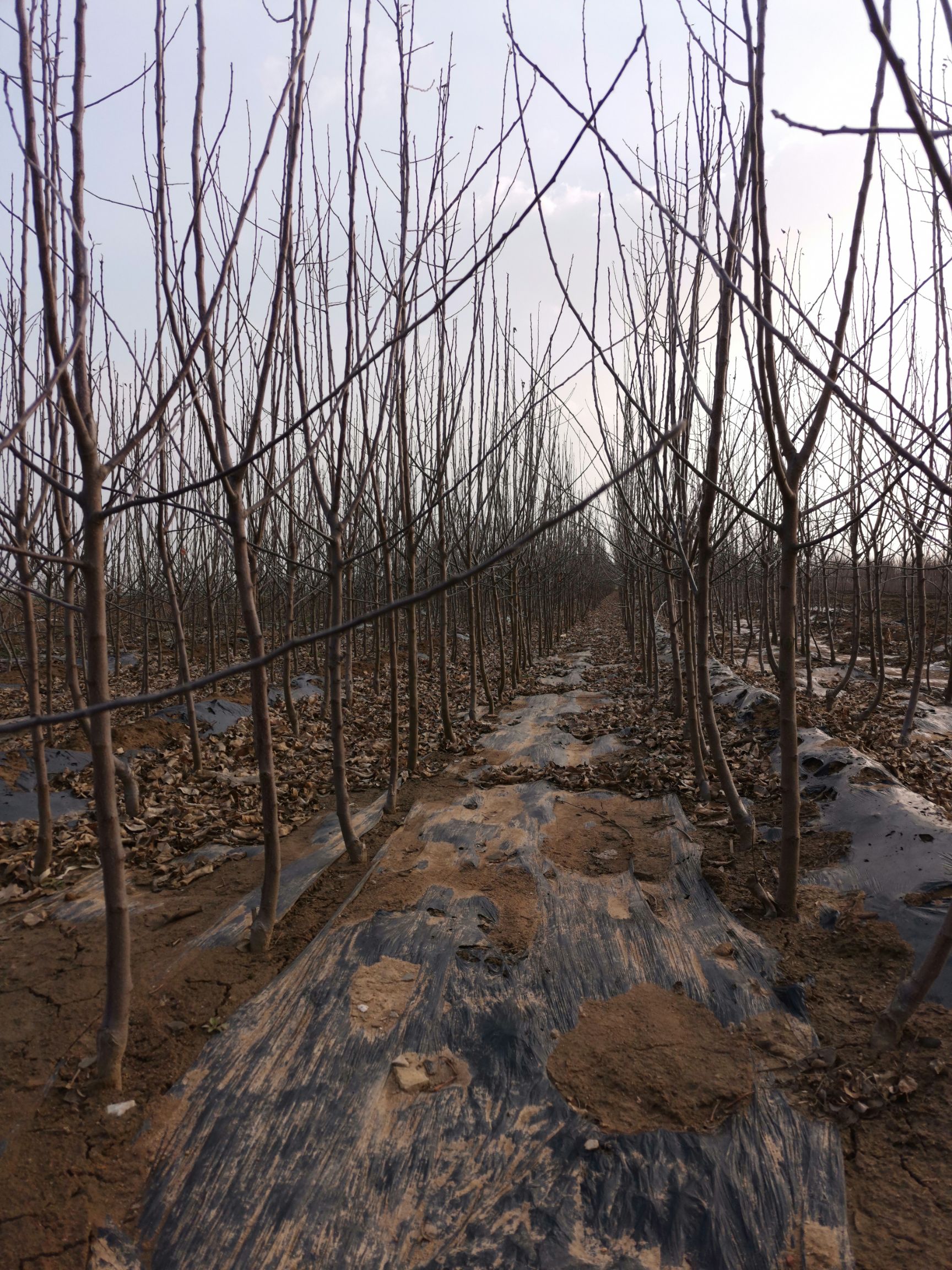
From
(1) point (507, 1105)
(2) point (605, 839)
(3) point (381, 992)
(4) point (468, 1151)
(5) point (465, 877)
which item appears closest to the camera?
(4) point (468, 1151)

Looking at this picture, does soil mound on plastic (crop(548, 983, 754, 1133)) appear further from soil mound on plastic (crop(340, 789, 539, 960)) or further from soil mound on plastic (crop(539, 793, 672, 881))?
soil mound on plastic (crop(539, 793, 672, 881))

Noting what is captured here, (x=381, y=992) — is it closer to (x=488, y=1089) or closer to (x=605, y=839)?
(x=488, y=1089)

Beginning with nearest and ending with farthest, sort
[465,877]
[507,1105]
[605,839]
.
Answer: [507,1105], [465,877], [605,839]

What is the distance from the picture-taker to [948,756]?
5.02m

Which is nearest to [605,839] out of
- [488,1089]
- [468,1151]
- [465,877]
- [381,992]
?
[465,877]

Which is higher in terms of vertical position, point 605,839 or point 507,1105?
point 605,839

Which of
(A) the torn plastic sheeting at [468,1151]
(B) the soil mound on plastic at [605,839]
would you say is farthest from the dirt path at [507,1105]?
(B) the soil mound on plastic at [605,839]

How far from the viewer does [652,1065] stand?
189 cm

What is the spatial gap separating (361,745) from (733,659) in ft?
22.4

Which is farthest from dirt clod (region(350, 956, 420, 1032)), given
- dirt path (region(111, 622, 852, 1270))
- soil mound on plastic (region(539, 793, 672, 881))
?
soil mound on plastic (region(539, 793, 672, 881))

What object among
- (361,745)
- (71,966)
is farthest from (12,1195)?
(361,745)

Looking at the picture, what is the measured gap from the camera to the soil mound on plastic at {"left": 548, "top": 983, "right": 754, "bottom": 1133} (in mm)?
1735

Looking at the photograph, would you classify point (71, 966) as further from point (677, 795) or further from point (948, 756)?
point (948, 756)

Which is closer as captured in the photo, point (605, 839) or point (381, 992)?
point (381, 992)
